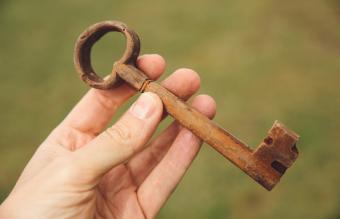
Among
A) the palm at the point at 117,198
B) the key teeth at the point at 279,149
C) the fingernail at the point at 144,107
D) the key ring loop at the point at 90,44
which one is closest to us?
the key teeth at the point at 279,149

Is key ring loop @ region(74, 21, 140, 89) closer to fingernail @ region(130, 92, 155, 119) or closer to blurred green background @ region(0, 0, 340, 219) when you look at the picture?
fingernail @ region(130, 92, 155, 119)

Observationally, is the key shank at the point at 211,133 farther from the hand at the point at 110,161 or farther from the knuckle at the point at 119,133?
the knuckle at the point at 119,133

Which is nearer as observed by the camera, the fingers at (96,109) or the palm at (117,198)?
the palm at (117,198)

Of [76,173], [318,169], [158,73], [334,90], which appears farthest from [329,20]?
[76,173]

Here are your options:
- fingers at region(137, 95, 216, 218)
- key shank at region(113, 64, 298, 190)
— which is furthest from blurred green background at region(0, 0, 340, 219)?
key shank at region(113, 64, 298, 190)

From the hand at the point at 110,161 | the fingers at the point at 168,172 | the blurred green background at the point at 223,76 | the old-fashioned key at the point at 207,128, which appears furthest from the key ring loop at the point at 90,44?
the blurred green background at the point at 223,76

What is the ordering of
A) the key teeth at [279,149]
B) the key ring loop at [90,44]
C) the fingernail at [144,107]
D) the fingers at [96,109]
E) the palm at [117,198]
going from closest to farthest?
the key teeth at [279,149]
the fingernail at [144,107]
the key ring loop at [90,44]
the palm at [117,198]
the fingers at [96,109]

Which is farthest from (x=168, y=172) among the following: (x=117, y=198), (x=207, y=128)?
(x=207, y=128)

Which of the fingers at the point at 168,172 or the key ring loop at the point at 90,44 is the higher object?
the key ring loop at the point at 90,44
